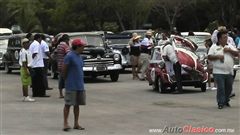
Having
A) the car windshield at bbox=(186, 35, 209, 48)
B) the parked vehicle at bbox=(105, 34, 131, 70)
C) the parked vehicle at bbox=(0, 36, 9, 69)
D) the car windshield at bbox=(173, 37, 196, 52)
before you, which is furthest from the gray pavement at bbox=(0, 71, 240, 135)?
the parked vehicle at bbox=(0, 36, 9, 69)

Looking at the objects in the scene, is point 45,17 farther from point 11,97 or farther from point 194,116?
point 194,116

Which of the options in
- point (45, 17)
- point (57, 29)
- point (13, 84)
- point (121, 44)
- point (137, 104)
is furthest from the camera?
point (45, 17)

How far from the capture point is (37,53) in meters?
17.2

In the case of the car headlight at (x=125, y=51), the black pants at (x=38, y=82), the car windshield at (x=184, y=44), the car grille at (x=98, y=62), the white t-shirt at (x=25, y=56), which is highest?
the car windshield at (x=184, y=44)

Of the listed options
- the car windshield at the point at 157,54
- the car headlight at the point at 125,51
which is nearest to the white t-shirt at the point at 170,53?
the car windshield at the point at 157,54

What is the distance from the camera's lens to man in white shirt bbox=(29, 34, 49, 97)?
55.8 feet

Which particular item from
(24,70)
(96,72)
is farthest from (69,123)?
(96,72)

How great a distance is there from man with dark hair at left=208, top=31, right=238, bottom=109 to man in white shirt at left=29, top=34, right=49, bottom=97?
5.56m

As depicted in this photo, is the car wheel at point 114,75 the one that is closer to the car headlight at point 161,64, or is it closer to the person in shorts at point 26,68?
the car headlight at point 161,64

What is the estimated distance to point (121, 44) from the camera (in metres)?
29.3

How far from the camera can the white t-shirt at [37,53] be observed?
55.7ft

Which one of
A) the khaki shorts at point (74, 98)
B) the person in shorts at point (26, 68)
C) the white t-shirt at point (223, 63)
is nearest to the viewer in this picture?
the khaki shorts at point (74, 98)

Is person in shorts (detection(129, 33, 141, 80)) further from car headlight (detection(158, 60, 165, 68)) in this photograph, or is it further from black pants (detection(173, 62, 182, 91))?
black pants (detection(173, 62, 182, 91))

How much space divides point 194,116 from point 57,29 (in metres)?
59.8
